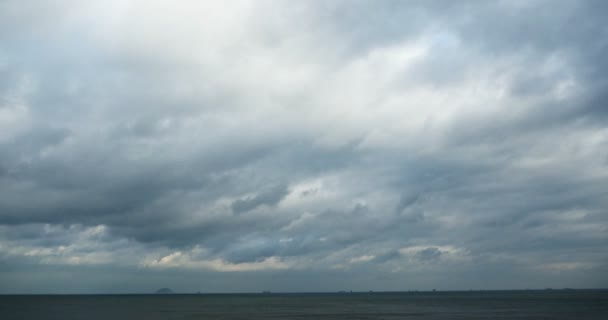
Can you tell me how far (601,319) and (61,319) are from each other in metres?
126

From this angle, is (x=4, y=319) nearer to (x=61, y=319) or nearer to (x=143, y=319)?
(x=61, y=319)

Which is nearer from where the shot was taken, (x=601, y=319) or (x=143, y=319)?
(x=601, y=319)

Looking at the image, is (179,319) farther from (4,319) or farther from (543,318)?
(543,318)

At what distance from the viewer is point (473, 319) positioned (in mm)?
111750

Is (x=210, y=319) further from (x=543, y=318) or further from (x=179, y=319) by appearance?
(x=543, y=318)

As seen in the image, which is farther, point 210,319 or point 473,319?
point 210,319

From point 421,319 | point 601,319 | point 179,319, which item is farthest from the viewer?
point 179,319

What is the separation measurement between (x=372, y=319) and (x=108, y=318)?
218 feet

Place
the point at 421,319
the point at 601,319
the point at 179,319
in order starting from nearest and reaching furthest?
1. the point at 601,319
2. the point at 421,319
3. the point at 179,319

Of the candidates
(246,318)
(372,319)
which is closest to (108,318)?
(246,318)

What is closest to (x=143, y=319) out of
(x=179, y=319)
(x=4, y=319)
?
(x=179, y=319)

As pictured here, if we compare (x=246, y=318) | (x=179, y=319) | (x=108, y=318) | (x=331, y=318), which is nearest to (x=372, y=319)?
(x=331, y=318)

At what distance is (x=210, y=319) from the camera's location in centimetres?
12044

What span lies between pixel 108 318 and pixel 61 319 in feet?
36.5
